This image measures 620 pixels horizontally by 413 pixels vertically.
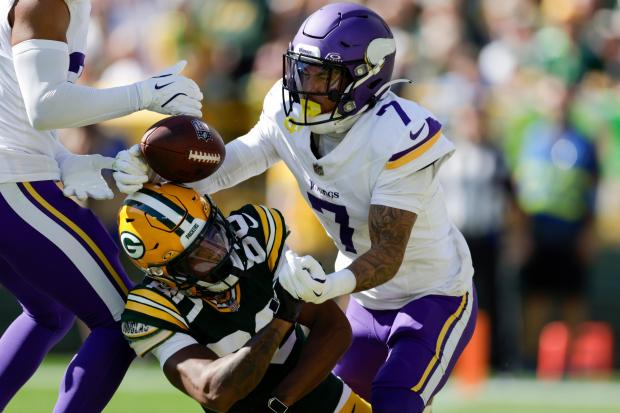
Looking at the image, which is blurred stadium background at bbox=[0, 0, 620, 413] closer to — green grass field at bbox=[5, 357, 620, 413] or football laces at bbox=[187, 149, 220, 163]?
green grass field at bbox=[5, 357, 620, 413]

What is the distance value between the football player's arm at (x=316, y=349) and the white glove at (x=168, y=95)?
80 cm

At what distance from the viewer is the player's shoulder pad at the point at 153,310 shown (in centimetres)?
394

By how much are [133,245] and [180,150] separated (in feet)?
1.15

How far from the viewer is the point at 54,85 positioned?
13.5 ft

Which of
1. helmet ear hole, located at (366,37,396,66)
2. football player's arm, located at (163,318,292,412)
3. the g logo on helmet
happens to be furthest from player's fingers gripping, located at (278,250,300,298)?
helmet ear hole, located at (366,37,396,66)

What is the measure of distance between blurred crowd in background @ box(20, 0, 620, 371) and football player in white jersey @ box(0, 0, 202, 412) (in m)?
4.22

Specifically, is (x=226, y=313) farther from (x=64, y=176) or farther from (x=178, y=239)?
(x=64, y=176)

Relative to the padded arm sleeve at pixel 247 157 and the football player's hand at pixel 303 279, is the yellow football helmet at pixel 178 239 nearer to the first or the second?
the football player's hand at pixel 303 279

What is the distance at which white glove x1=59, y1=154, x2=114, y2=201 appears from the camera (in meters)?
4.29

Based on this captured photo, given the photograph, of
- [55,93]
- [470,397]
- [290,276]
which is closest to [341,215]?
[290,276]

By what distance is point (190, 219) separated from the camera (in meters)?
3.98

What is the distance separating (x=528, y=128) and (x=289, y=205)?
1.76 m

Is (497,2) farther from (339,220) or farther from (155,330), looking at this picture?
(155,330)

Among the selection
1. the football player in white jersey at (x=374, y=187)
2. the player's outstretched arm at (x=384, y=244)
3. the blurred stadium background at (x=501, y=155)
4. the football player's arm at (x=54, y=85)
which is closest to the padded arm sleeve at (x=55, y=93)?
the football player's arm at (x=54, y=85)
